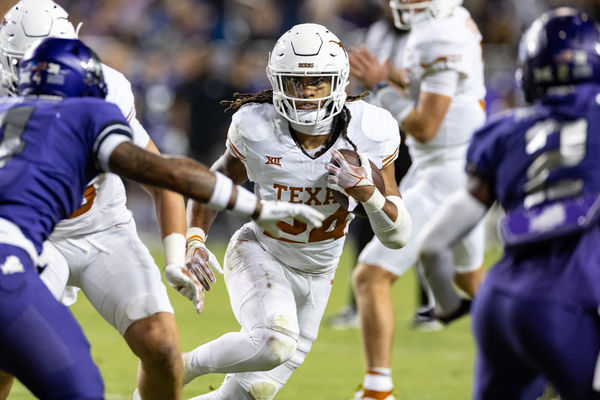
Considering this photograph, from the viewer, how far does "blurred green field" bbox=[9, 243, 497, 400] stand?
17.2 feet

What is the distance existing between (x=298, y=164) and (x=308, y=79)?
36 cm

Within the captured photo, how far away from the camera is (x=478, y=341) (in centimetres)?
274

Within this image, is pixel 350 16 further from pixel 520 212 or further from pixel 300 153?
pixel 520 212

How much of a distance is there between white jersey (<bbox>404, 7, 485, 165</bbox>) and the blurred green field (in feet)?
4.25

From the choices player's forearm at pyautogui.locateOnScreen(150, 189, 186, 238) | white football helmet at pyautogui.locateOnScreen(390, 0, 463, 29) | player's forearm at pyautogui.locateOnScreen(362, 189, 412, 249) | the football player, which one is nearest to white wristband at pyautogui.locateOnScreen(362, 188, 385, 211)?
player's forearm at pyautogui.locateOnScreen(362, 189, 412, 249)

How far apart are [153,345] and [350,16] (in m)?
10.1

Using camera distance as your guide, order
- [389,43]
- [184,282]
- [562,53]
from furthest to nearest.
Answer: [389,43] → [184,282] → [562,53]

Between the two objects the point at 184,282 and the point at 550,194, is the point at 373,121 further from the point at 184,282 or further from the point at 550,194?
the point at 550,194

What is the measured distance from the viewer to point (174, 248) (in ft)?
12.1

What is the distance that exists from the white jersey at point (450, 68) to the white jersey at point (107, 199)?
2.07 m

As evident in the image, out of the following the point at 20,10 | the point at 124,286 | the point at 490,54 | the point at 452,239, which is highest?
the point at 20,10

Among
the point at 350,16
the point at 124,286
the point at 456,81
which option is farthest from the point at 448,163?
the point at 350,16

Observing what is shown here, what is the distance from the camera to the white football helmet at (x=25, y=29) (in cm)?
395

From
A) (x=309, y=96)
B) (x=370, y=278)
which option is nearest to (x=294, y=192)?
(x=309, y=96)
